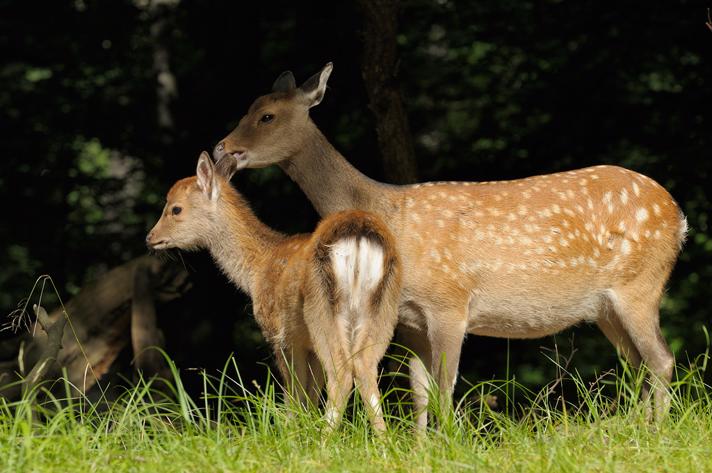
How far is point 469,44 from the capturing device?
9766 millimetres

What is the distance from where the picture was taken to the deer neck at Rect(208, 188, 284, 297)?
6773 millimetres

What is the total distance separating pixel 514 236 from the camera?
6543 millimetres

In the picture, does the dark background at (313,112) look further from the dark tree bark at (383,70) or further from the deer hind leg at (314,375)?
the deer hind leg at (314,375)

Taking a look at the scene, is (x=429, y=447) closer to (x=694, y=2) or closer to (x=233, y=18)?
(x=694, y=2)

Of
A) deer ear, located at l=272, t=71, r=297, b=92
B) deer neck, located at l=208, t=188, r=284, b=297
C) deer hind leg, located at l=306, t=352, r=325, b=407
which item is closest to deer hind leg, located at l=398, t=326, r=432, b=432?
deer hind leg, located at l=306, t=352, r=325, b=407

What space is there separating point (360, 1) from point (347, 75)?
90.9 inches

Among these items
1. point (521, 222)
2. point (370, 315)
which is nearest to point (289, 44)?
point (521, 222)

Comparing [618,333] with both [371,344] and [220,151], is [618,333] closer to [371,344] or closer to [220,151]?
[371,344]

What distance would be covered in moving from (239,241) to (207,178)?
Result: 17.6 inches

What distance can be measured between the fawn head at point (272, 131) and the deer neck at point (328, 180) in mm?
75

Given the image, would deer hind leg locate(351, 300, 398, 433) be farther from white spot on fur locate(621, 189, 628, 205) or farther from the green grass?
white spot on fur locate(621, 189, 628, 205)

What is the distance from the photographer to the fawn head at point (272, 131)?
672 cm

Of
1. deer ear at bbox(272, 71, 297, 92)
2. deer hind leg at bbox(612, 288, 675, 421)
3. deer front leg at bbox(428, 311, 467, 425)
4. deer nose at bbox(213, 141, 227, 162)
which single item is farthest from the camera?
deer ear at bbox(272, 71, 297, 92)

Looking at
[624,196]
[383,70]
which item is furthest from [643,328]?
[383,70]
